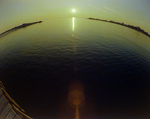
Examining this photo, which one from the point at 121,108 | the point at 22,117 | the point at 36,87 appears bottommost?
the point at 121,108

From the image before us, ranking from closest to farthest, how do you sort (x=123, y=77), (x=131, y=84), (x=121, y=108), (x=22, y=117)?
(x=22, y=117) < (x=121, y=108) < (x=131, y=84) < (x=123, y=77)

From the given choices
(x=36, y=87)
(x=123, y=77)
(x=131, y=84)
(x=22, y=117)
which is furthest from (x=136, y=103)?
(x=36, y=87)

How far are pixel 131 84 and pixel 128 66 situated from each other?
9.73 metres

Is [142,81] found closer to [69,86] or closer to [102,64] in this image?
[102,64]

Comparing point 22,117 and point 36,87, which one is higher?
point 22,117

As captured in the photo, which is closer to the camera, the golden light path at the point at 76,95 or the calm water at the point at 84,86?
the calm water at the point at 84,86

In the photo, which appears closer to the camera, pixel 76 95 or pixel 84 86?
pixel 76 95

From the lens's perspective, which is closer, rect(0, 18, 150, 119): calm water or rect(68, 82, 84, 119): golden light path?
rect(0, 18, 150, 119): calm water

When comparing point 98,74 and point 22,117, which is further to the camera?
point 98,74

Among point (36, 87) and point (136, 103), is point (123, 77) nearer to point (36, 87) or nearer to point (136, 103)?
point (136, 103)

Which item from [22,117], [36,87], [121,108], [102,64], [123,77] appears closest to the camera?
[22,117]

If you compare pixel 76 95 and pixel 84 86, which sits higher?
pixel 84 86

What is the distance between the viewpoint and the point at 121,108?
15.9 meters

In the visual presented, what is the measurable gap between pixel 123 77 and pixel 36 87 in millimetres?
23540
